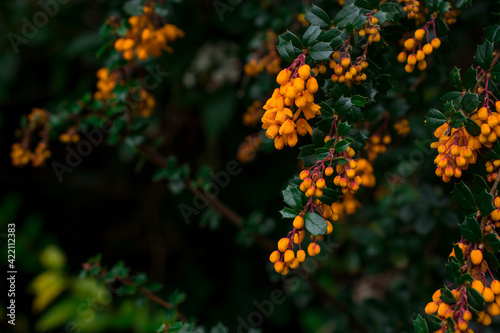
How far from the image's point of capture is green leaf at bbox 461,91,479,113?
746 mm

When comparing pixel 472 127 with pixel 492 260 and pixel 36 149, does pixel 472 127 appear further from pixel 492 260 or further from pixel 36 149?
pixel 36 149

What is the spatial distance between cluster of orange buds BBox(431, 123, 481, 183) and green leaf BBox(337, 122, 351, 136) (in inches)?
6.7

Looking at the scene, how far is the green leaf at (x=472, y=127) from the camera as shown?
2.42ft

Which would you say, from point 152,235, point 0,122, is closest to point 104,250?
point 152,235

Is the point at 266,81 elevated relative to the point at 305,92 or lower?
lower

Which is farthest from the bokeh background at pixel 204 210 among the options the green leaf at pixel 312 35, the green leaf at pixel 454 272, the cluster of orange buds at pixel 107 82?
the green leaf at pixel 454 272

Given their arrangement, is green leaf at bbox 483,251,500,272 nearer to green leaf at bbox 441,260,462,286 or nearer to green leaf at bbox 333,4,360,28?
green leaf at bbox 441,260,462,286

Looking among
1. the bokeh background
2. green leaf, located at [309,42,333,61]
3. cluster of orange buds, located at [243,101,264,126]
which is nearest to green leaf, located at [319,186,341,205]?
green leaf, located at [309,42,333,61]

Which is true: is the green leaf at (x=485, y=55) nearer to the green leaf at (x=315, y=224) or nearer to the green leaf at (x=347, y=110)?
the green leaf at (x=347, y=110)

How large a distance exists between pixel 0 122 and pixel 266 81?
1.54 metres

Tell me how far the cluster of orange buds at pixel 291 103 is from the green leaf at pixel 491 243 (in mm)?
374

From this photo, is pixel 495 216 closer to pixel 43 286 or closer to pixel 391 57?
pixel 391 57

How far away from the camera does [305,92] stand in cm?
78

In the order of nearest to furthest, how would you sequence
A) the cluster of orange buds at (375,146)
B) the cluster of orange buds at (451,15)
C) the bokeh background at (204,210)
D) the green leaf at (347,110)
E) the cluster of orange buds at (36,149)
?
the green leaf at (347,110) → the cluster of orange buds at (451,15) → the cluster of orange buds at (375,146) → the cluster of orange buds at (36,149) → the bokeh background at (204,210)
